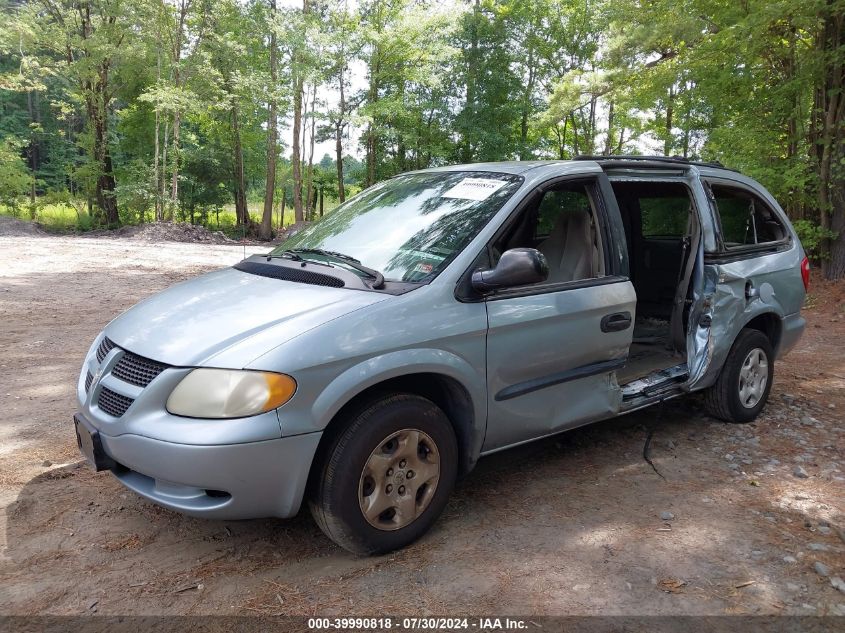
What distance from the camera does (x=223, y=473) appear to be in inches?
95.9

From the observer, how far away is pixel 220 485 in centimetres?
246

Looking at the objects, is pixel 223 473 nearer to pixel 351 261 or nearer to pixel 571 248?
pixel 351 261


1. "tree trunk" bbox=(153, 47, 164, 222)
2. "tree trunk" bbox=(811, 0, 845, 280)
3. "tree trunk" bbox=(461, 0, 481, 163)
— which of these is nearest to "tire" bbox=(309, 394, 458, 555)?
"tree trunk" bbox=(811, 0, 845, 280)

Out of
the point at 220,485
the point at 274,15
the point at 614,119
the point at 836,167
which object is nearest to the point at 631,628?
the point at 220,485

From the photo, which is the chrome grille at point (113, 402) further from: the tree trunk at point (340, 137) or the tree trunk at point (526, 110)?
the tree trunk at point (526, 110)

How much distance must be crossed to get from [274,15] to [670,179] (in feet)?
78.8

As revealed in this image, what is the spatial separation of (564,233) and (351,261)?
1.61 meters

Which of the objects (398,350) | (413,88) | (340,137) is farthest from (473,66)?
(398,350)

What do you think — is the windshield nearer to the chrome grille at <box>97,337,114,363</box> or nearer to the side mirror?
the side mirror

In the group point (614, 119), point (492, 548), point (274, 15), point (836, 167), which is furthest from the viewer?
point (614, 119)

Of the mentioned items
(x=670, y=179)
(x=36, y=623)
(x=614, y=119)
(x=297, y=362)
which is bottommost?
(x=36, y=623)

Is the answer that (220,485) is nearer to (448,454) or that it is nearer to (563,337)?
(448,454)

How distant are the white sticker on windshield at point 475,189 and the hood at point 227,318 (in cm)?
99

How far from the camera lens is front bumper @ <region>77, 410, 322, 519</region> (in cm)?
243
